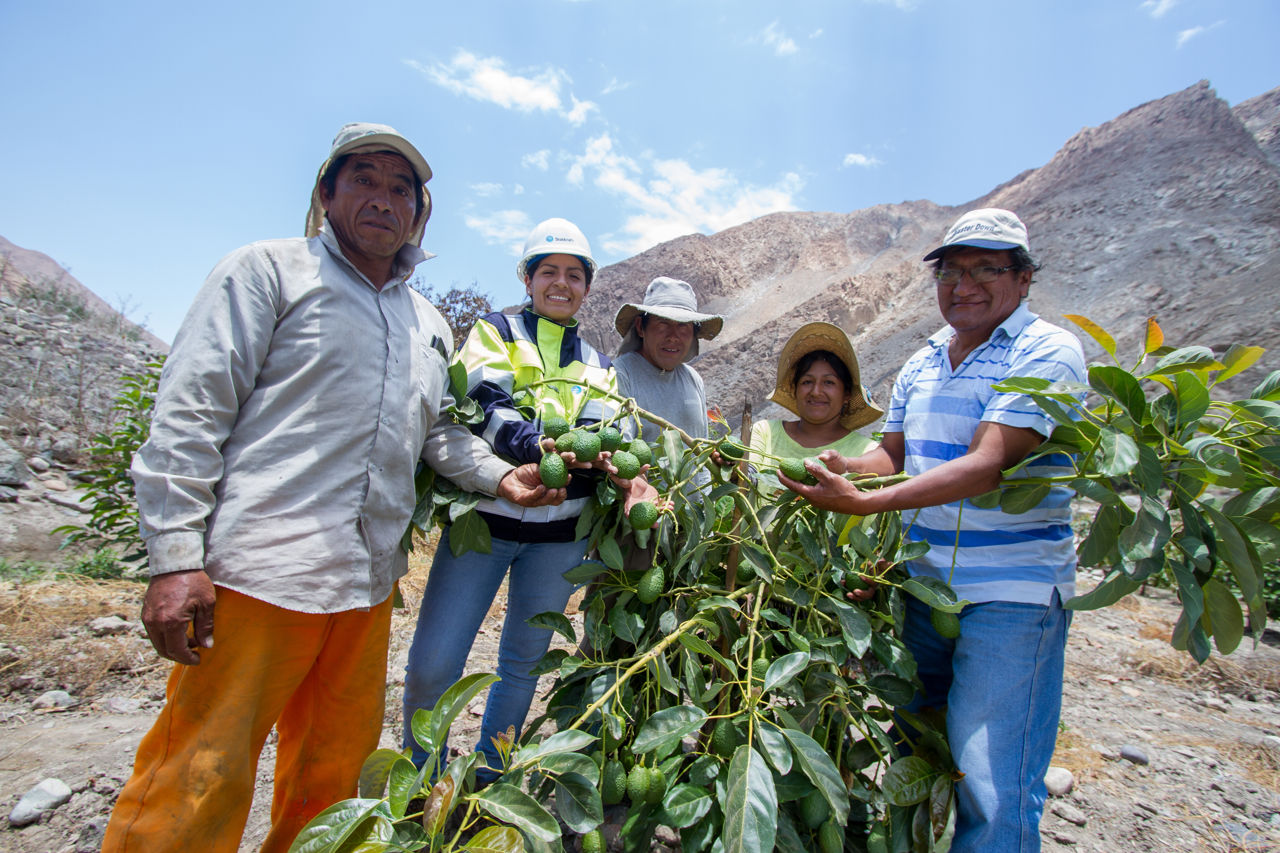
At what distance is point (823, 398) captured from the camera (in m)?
2.54

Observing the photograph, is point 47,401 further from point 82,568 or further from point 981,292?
point 981,292

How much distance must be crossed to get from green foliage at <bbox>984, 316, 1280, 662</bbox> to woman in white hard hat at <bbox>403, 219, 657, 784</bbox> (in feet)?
3.88

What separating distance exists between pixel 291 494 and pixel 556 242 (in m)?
1.20

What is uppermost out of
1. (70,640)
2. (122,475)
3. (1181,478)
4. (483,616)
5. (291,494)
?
(1181,478)

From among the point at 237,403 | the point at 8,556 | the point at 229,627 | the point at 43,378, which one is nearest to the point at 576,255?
the point at 237,403

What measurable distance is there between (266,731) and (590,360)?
4.59ft

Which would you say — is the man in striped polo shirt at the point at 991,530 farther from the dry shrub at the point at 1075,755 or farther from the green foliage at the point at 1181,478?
the dry shrub at the point at 1075,755

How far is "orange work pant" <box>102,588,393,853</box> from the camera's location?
51.1 inches

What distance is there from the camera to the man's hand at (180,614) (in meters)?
1.25

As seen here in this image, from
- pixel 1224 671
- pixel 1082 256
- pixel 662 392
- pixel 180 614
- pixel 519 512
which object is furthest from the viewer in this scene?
pixel 1082 256

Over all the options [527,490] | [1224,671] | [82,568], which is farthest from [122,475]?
[1224,671]

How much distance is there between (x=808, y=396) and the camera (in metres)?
2.57

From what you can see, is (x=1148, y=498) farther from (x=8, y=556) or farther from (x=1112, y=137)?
(x=1112, y=137)

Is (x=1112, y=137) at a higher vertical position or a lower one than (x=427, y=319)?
higher
